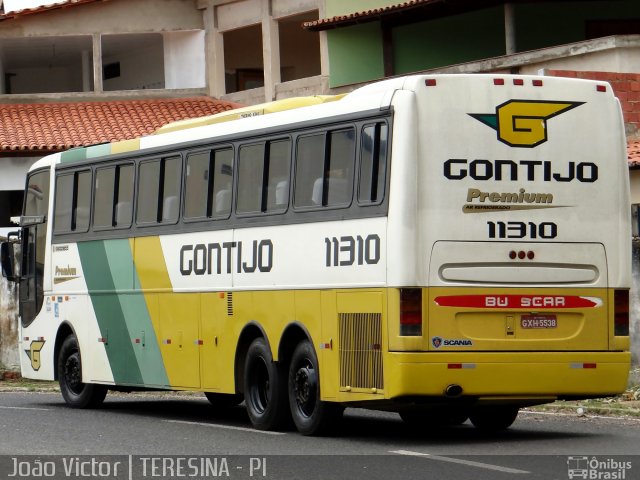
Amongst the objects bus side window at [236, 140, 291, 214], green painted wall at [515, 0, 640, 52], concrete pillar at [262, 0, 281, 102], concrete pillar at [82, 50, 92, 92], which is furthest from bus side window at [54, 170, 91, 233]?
concrete pillar at [82, 50, 92, 92]

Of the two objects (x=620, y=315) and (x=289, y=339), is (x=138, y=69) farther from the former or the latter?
(x=620, y=315)

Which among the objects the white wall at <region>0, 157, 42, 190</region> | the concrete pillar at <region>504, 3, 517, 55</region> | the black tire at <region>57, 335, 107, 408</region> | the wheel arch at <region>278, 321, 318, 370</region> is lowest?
the black tire at <region>57, 335, 107, 408</region>

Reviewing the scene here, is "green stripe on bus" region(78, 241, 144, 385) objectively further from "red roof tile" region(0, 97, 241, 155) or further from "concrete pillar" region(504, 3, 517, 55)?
"red roof tile" region(0, 97, 241, 155)

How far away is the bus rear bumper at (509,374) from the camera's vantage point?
1432cm

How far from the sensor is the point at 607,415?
59.3 ft

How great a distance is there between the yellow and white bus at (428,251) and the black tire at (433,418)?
0.04 meters

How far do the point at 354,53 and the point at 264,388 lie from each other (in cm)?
2602

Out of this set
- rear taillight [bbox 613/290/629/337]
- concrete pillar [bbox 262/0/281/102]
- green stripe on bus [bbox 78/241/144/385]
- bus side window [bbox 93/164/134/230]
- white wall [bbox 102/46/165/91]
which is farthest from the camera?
white wall [bbox 102/46/165/91]

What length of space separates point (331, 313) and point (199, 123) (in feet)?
13.2

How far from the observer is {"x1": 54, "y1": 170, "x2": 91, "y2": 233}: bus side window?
20.9m

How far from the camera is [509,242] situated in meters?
14.7

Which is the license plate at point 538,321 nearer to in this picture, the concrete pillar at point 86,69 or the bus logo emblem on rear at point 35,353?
the bus logo emblem on rear at point 35,353

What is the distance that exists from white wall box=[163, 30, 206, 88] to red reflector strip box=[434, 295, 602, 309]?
3185 centimetres

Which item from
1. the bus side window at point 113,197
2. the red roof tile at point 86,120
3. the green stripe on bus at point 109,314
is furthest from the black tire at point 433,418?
the red roof tile at point 86,120
